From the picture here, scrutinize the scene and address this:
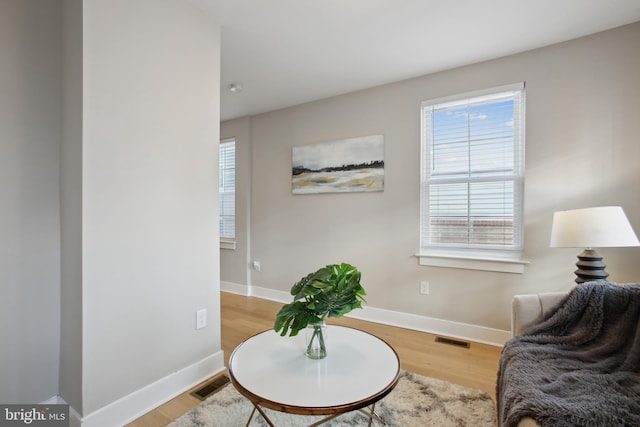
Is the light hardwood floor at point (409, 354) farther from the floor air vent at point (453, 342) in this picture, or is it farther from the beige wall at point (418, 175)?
the beige wall at point (418, 175)

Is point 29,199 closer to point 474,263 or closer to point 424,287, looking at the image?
point 424,287

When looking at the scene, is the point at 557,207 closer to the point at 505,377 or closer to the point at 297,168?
the point at 505,377

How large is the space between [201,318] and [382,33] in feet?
7.49

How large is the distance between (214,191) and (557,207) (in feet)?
8.13

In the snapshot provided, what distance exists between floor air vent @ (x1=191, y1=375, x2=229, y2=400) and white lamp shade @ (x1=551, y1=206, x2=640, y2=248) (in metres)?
2.24

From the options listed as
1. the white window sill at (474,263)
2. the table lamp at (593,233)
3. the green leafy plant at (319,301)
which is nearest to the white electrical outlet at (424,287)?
the white window sill at (474,263)

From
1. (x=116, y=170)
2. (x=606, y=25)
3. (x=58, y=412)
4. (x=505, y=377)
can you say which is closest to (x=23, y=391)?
(x=58, y=412)

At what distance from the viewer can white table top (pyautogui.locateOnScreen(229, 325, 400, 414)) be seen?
995 mm

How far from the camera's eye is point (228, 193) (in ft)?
13.2

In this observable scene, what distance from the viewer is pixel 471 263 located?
8.28 feet

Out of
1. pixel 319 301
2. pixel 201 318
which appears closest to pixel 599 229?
pixel 319 301

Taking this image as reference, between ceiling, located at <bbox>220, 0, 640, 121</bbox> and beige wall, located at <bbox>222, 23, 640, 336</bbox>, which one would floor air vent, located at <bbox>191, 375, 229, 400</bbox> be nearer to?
beige wall, located at <bbox>222, 23, 640, 336</bbox>

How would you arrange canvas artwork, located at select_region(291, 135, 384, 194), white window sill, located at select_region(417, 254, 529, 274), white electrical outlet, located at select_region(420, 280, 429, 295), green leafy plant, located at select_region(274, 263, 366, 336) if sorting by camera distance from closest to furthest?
green leafy plant, located at select_region(274, 263, 366, 336)
white window sill, located at select_region(417, 254, 529, 274)
white electrical outlet, located at select_region(420, 280, 429, 295)
canvas artwork, located at select_region(291, 135, 384, 194)

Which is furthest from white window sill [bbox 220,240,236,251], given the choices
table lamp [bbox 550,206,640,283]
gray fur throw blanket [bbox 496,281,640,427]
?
table lamp [bbox 550,206,640,283]
